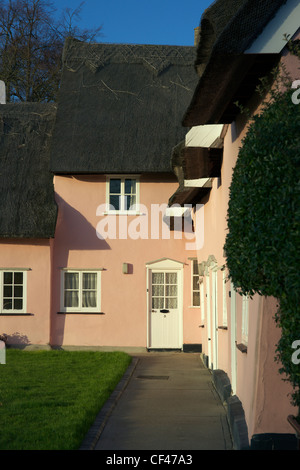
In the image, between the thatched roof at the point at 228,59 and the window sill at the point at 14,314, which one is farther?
the window sill at the point at 14,314

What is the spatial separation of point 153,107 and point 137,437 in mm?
16193

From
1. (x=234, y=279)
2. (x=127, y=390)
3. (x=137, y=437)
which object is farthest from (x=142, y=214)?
(x=234, y=279)

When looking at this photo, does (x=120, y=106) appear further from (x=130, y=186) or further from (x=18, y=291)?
(x=18, y=291)

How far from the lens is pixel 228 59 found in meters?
7.55

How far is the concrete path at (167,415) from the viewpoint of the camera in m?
9.30

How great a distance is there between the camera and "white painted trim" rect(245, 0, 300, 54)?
7.63 metres

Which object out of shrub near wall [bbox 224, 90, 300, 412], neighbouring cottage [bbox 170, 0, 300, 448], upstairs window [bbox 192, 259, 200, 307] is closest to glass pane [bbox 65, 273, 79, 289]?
upstairs window [bbox 192, 259, 200, 307]

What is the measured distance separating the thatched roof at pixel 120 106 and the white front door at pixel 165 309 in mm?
3333

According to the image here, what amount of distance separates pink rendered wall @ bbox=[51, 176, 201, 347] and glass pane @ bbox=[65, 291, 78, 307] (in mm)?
288

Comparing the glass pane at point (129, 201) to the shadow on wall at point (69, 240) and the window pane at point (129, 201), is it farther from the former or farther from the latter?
the shadow on wall at point (69, 240)

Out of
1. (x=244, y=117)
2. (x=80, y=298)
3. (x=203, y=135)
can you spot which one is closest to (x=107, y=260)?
(x=80, y=298)

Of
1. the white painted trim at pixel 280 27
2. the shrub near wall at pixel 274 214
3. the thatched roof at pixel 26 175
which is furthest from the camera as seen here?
the thatched roof at pixel 26 175

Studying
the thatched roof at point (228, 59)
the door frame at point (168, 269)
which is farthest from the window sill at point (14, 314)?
the thatched roof at point (228, 59)

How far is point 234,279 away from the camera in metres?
6.95
